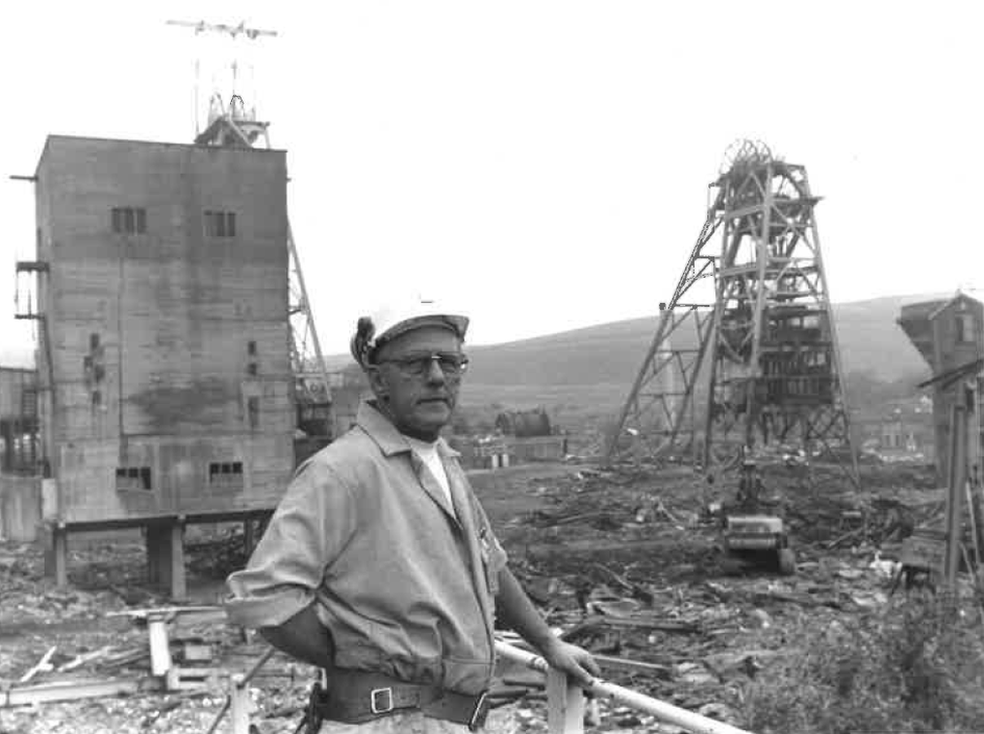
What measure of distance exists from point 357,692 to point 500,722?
10831 mm

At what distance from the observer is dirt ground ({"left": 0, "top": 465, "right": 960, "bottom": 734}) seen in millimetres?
15422

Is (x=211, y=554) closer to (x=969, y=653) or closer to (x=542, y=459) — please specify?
(x=969, y=653)

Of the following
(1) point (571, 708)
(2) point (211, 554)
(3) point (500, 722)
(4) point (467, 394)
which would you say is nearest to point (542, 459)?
(2) point (211, 554)

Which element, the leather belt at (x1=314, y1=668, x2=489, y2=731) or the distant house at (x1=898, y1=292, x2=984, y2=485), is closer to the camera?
the leather belt at (x1=314, y1=668, x2=489, y2=731)

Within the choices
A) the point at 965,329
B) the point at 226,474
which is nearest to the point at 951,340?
the point at 965,329

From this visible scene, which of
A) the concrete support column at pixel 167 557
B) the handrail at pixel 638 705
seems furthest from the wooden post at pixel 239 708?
the concrete support column at pixel 167 557

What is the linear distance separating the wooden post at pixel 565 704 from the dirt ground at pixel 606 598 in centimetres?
865

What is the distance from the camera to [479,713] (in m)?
3.59

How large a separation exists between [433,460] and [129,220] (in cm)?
2751

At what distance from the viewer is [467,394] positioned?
5645 inches

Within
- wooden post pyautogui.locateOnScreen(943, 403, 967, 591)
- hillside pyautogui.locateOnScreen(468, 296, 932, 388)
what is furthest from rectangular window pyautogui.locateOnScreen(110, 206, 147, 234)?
hillside pyautogui.locateOnScreen(468, 296, 932, 388)

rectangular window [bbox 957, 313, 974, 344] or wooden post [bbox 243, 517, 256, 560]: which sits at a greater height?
rectangular window [bbox 957, 313, 974, 344]

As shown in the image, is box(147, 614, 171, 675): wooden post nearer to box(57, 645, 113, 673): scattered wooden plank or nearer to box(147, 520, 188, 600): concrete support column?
box(57, 645, 113, 673): scattered wooden plank

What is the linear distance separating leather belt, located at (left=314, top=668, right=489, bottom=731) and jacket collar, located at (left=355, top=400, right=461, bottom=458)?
0.63 meters
